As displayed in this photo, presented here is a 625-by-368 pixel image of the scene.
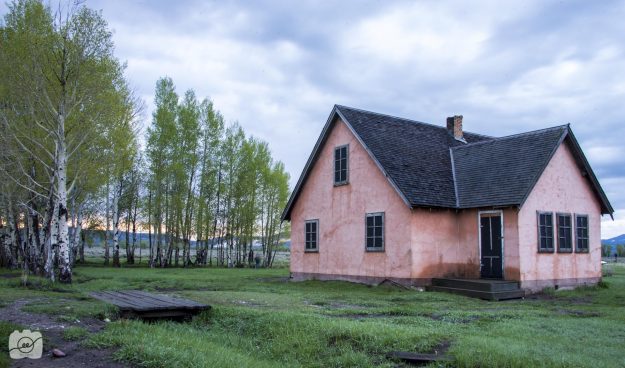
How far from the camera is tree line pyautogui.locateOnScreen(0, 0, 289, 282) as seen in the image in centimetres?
1970

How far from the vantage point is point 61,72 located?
65.1 feet

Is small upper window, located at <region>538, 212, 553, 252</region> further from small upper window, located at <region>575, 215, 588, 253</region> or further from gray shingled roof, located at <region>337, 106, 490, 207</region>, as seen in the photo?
gray shingled roof, located at <region>337, 106, 490, 207</region>

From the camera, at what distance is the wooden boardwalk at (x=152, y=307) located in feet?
34.0

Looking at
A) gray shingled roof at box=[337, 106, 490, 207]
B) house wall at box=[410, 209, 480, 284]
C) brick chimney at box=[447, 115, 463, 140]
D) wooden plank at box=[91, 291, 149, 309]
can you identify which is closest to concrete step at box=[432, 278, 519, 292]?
house wall at box=[410, 209, 480, 284]

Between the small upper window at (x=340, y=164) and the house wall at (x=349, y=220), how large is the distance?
0.25 metres

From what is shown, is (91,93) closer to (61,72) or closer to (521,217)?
(61,72)

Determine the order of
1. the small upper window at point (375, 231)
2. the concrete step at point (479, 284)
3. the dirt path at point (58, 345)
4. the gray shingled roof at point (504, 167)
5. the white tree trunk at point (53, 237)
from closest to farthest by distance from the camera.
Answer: the dirt path at point (58, 345) → the concrete step at point (479, 284) → the white tree trunk at point (53, 237) → the gray shingled roof at point (504, 167) → the small upper window at point (375, 231)

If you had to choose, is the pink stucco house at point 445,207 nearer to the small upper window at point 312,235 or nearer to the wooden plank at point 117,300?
the small upper window at point 312,235

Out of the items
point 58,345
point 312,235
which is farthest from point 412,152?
point 58,345

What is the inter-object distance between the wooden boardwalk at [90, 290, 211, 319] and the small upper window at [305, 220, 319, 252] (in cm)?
1304

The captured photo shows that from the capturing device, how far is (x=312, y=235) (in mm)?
24828

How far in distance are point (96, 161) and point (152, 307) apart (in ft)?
45.4

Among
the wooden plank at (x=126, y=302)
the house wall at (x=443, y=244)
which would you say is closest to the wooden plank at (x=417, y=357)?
the wooden plank at (x=126, y=302)

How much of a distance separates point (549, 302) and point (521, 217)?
351 cm
